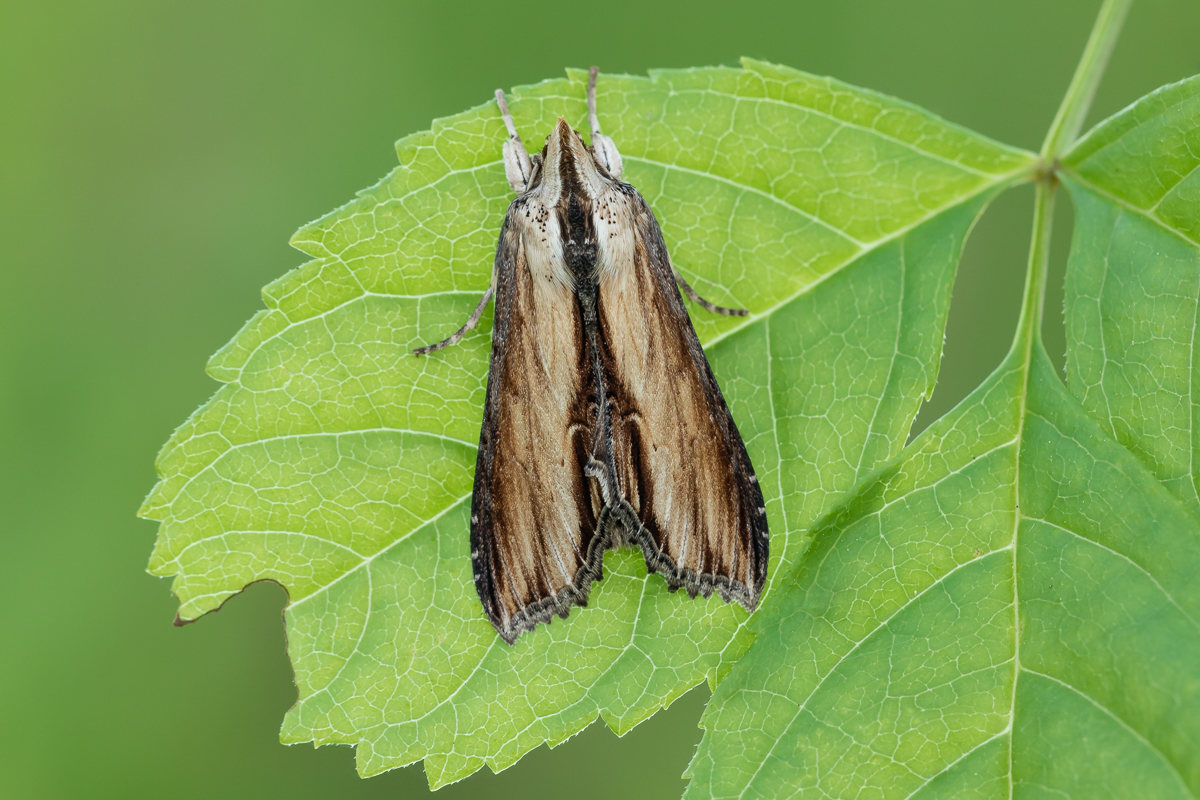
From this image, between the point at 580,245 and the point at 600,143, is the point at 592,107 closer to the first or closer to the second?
the point at 600,143

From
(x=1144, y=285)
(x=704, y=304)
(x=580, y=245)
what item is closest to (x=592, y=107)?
(x=580, y=245)

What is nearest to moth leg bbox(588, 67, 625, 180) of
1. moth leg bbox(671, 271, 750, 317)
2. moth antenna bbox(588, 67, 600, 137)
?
moth antenna bbox(588, 67, 600, 137)

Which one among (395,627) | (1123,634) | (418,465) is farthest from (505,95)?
(1123,634)

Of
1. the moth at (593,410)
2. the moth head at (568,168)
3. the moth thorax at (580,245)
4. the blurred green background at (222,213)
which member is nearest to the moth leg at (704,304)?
the moth at (593,410)

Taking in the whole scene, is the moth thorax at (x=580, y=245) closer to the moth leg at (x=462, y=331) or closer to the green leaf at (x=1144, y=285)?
the moth leg at (x=462, y=331)

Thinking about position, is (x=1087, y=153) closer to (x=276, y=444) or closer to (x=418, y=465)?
(x=418, y=465)
